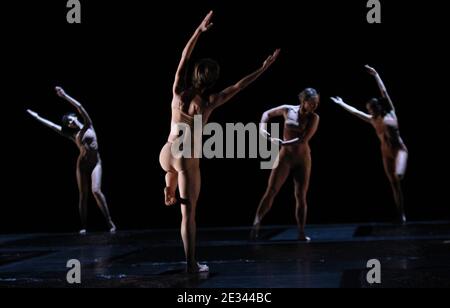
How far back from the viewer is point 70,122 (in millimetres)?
10711

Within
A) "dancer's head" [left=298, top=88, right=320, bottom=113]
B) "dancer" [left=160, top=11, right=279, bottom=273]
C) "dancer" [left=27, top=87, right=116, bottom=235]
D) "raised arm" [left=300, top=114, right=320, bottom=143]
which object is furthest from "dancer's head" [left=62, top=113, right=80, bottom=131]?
"dancer" [left=160, top=11, right=279, bottom=273]

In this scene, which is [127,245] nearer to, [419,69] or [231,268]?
[231,268]

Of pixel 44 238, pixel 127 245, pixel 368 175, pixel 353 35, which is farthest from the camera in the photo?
pixel 368 175

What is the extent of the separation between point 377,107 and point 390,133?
1.29ft

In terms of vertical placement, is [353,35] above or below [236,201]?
above

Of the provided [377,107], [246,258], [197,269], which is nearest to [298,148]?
[246,258]

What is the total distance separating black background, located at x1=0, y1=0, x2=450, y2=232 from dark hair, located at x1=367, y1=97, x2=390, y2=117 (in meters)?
1.28

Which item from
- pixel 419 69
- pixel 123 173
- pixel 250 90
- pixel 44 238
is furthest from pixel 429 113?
pixel 44 238

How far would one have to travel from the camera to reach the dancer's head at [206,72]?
17.9ft

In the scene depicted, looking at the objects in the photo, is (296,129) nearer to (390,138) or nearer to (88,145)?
(390,138)

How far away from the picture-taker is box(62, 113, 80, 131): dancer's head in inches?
421

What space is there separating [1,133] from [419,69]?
664cm

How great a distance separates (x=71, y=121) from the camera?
10703 mm

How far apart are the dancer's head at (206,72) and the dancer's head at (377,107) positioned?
539 cm
